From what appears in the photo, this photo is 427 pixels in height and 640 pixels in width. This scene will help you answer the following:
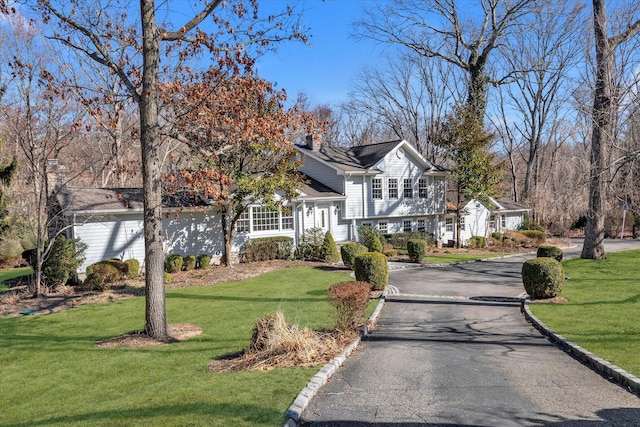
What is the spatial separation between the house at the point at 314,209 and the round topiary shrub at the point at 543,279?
39.7ft

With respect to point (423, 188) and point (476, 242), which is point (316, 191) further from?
point (476, 242)

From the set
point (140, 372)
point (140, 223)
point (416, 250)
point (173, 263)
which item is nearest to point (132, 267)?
point (173, 263)

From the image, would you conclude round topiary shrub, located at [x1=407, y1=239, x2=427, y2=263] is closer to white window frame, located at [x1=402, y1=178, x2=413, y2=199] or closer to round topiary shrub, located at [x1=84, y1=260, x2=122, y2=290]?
white window frame, located at [x1=402, y1=178, x2=413, y2=199]

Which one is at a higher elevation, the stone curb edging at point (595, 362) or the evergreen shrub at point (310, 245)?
the evergreen shrub at point (310, 245)

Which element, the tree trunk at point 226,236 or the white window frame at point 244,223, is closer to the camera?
the tree trunk at point 226,236

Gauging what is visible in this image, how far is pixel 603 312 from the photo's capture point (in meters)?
12.0

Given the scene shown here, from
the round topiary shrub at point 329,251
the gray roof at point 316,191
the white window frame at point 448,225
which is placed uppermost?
the gray roof at point 316,191

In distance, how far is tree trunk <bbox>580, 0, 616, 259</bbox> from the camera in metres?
15.2

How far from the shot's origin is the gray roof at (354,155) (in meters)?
29.1

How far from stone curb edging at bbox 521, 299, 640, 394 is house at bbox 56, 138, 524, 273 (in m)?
13.4

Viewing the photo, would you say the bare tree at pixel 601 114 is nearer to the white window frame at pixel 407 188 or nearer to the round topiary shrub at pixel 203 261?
the white window frame at pixel 407 188

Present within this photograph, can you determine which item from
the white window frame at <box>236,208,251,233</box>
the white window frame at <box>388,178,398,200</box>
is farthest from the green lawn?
the white window frame at <box>388,178,398,200</box>

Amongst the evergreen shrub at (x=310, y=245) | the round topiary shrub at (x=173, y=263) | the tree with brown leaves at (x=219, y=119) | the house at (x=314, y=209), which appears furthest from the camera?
the evergreen shrub at (x=310, y=245)

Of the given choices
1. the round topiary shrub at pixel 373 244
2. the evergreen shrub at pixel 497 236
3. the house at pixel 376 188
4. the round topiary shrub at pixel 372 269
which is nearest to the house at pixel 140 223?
the house at pixel 376 188
